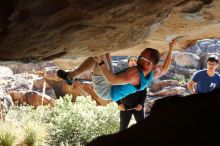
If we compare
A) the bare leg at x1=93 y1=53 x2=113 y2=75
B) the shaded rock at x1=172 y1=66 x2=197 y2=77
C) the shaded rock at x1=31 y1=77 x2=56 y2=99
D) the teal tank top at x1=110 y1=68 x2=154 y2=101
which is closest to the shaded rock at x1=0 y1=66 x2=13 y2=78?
the shaded rock at x1=31 y1=77 x2=56 y2=99

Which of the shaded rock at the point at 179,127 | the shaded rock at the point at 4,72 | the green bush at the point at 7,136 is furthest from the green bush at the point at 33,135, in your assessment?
the shaded rock at the point at 4,72

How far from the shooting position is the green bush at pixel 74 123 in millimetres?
12480

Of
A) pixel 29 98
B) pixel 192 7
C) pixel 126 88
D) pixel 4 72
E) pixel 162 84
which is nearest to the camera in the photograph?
pixel 192 7

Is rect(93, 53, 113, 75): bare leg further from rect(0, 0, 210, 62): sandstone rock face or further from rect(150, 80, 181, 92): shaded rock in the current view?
rect(150, 80, 181, 92): shaded rock

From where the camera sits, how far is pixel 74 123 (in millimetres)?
12984

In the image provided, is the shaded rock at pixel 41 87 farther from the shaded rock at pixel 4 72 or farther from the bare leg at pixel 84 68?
the bare leg at pixel 84 68

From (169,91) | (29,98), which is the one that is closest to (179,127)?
(29,98)

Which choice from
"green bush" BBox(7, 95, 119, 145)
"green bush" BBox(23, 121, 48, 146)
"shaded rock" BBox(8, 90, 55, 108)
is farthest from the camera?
"shaded rock" BBox(8, 90, 55, 108)

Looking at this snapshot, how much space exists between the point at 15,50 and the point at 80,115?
31.4 feet

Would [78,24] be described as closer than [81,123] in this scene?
Yes

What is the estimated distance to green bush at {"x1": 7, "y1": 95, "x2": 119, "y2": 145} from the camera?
1248cm

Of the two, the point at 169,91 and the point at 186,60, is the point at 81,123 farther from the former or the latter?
the point at 186,60

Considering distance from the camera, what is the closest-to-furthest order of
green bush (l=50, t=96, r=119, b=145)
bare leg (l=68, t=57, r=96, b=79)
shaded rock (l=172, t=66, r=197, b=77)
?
bare leg (l=68, t=57, r=96, b=79)
green bush (l=50, t=96, r=119, b=145)
shaded rock (l=172, t=66, r=197, b=77)

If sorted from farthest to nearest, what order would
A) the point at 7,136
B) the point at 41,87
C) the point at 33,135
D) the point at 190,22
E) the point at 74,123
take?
the point at 41,87 → the point at 74,123 → the point at 33,135 → the point at 7,136 → the point at 190,22
